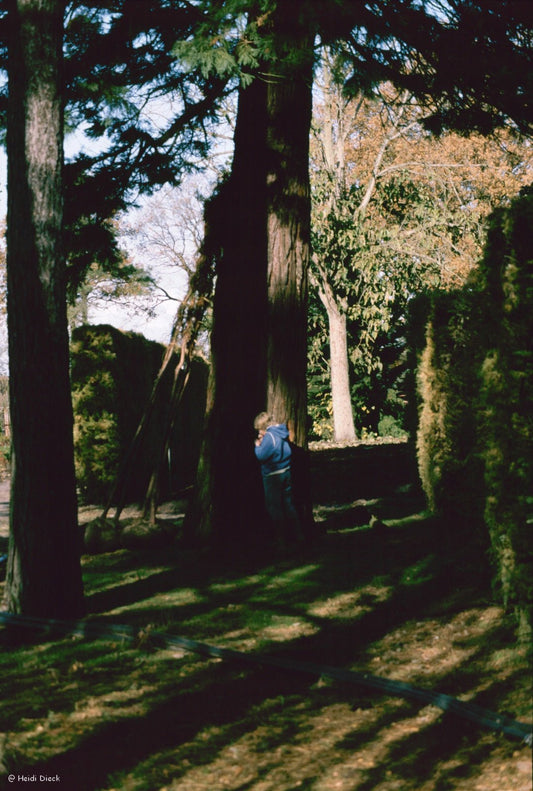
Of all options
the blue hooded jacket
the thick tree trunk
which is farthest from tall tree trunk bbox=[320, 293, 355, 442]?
the blue hooded jacket

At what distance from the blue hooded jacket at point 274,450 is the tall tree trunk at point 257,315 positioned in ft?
1.65

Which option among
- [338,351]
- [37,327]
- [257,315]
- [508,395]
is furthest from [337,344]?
[508,395]

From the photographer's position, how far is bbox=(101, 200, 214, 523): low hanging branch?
1008 centimetres

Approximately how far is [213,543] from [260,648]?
3507mm

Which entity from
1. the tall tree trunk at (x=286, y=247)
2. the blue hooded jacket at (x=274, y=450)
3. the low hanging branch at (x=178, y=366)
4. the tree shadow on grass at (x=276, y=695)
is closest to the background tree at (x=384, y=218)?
the low hanging branch at (x=178, y=366)

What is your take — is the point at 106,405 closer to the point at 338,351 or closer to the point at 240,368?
the point at 240,368

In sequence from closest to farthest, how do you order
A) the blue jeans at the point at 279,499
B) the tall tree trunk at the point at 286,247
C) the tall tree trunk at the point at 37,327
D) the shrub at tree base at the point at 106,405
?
the tall tree trunk at the point at 37,327, the blue jeans at the point at 279,499, the tall tree trunk at the point at 286,247, the shrub at tree base at the point at 106,405

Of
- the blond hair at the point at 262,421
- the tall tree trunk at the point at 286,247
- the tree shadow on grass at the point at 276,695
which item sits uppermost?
the tall tree trunk at the point at 286,247

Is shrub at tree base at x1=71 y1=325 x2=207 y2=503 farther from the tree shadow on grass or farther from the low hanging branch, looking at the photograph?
the tree shadow on grass

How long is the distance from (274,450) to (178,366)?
259 cm

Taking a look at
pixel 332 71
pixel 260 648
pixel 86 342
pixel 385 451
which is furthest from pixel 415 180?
pixel 260 648

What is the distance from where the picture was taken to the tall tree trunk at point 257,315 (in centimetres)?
897

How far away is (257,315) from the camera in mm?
9047

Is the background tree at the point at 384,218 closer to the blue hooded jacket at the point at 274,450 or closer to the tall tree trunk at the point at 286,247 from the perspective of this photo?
the tall tree trunk at the point at 286,247
